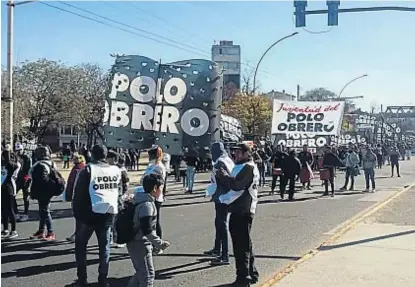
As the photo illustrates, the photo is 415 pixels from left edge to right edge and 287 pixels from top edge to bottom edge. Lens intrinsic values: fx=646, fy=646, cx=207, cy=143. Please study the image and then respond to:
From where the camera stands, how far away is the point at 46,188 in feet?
33.6

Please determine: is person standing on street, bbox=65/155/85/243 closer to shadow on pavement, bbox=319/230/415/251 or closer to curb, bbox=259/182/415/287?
curb, bbox=259/182/415/287

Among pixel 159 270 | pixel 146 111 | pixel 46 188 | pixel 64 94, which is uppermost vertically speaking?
pixel 64 94

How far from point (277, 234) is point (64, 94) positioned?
37.6 metres

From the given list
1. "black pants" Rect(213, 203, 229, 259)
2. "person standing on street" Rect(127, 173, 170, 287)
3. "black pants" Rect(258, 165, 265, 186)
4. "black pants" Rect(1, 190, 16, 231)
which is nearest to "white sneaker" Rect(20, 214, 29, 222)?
"black pants" Rect(1, 190, 16, 231)

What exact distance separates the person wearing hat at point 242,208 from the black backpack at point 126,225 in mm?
1428

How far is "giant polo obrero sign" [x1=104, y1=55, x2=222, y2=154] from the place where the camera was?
50.0ft

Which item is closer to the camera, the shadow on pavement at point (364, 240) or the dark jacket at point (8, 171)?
the shadow on pavement at point (364, 240)

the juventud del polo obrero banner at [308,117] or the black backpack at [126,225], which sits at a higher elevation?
the juventud del polo obrero banner at [308,117]

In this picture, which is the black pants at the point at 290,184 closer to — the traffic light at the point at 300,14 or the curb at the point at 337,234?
the curb at the point at 337,234

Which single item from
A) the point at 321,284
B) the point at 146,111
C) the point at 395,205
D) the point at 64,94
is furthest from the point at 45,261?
the point at 64,94

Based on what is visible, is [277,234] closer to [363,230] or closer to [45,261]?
[363,230]

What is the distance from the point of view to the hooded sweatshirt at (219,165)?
8.31 m

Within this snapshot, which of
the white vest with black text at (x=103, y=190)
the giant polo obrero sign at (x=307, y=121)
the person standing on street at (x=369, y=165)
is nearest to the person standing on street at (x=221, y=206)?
the white vest with black text at (x=103, y=190)

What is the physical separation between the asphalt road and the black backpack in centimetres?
145
